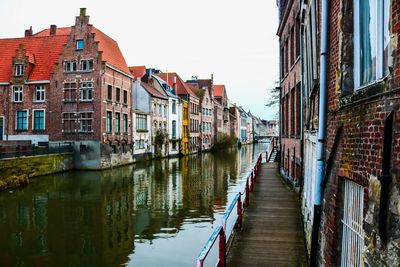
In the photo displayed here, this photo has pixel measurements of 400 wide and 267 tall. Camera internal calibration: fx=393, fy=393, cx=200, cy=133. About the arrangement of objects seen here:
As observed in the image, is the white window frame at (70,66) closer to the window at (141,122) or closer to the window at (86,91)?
the window at (86,91)

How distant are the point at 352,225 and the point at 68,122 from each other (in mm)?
35478

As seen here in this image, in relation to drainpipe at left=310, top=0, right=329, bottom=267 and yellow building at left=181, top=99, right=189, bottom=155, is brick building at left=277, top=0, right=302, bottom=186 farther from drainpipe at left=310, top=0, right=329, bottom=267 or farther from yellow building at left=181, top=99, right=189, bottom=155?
yellow building at left=181, top=99, right=189, bottom=155

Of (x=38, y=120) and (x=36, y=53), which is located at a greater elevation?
(x=36, y=53)

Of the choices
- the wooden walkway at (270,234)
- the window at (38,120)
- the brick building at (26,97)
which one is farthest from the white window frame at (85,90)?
the wooden walkway at (270,234)

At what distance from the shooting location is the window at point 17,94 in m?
38.5

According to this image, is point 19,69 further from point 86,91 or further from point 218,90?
point 218,90

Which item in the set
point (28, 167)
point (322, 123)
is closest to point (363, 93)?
point (322, 123)

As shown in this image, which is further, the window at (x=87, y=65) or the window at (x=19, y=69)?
the window at (x=19, y=69)

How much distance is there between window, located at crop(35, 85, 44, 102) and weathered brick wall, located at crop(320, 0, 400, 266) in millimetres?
36258

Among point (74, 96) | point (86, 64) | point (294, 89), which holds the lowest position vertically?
point (294, 89)

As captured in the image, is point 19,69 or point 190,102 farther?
point 190,102

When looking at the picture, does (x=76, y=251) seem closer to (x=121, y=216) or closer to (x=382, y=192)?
(x=121, y=216)

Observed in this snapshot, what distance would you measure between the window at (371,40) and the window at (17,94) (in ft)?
127

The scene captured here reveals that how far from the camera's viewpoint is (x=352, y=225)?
506 cm
